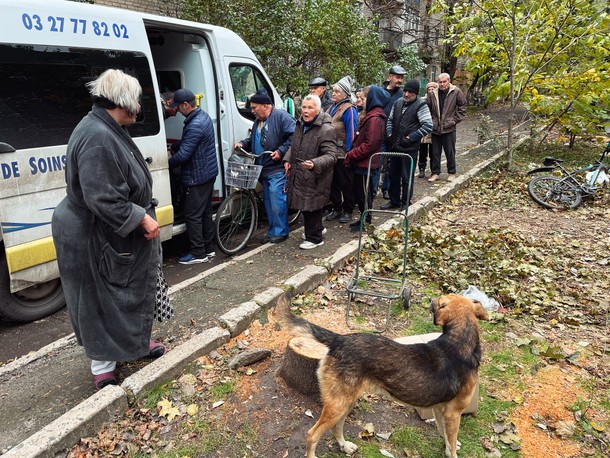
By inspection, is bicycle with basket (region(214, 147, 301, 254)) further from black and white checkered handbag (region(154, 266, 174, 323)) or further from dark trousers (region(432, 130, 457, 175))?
dark trousers (region(432, 130, 457, 175))

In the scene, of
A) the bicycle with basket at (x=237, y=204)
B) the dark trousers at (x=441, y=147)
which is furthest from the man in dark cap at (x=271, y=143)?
the dark trousers at (x=441, y=147)

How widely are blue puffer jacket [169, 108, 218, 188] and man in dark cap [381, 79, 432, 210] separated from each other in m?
3.06

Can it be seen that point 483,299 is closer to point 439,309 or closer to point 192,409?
point 439,309

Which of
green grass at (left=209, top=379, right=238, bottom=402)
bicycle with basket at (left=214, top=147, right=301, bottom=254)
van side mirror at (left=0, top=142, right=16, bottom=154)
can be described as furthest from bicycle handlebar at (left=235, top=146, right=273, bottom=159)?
green grass at (left=209, top=379, right=238, bottom=402)

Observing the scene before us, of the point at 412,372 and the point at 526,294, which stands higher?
the point at 412,372

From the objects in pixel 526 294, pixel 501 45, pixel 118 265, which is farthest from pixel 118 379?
pixel 501 45

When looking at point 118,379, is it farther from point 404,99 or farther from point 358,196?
point 404,99

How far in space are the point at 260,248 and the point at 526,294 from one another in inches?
126

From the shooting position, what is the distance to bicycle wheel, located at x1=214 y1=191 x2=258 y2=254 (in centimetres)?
572

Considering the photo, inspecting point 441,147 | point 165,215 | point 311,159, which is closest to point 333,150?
point 311,159

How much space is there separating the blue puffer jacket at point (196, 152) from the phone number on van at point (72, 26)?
3.67 feet

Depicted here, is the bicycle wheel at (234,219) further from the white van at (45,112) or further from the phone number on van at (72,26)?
the phone number on van at (72,26)

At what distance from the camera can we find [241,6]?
359 inches

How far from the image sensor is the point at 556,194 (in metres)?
8.17
